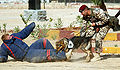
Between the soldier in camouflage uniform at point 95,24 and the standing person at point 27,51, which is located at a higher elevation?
the soldier in camouflage uniform at point 95,24

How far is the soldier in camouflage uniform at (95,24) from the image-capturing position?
6.14 meters

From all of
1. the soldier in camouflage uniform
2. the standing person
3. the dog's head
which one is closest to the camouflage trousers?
the soldier in camouflage uniform

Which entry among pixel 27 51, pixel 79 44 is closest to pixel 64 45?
pixel 79 44

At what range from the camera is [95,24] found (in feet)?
20.3

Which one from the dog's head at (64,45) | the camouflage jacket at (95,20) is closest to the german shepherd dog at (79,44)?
the dog's head at (64,45)

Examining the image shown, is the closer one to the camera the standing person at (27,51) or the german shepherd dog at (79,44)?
the standing person at (27,51)

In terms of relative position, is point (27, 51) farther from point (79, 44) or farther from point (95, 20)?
point (95, 20)

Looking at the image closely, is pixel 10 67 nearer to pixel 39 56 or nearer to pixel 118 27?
pixel 39 56

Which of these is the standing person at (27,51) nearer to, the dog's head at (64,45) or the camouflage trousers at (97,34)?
the dog's head at (64,45)

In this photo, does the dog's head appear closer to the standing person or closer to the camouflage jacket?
the standing person

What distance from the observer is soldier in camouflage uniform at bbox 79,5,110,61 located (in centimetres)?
614

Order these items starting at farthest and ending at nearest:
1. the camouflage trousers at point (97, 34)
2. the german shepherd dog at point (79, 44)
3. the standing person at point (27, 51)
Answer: the camouflage trousers at point (97, 34) < the german shepherd dog at point (79, 44) < the standing person at point (27, 51)

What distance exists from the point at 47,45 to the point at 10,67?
88 centimetres

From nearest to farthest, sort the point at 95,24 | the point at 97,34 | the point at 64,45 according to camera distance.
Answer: the point at 64,45 → the point at 95,24 → the point at 97,34
